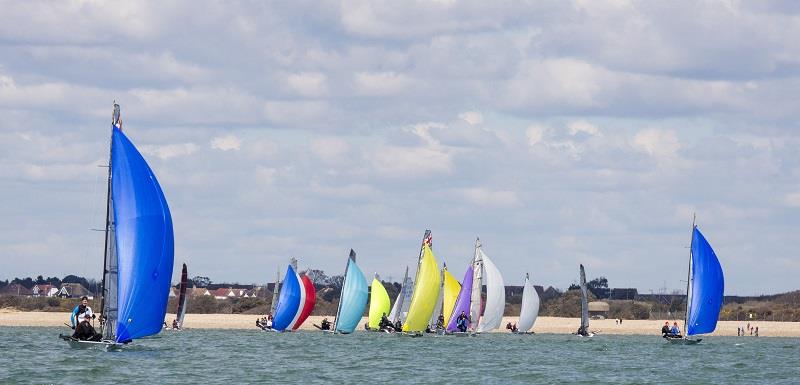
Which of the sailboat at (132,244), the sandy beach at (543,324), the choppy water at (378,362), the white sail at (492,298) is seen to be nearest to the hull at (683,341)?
the choppy water at (378,362)

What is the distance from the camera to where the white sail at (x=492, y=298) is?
112125mm

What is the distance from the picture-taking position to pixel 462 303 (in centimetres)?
10738

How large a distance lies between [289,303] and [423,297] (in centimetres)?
1168

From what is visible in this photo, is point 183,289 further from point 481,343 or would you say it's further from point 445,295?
point 481,343

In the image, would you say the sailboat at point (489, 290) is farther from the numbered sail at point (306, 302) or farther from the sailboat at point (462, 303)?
the numbered sail at point (306, 302)

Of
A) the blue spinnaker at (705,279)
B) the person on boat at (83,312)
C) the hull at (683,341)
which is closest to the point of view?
the person on boat at (83,312)

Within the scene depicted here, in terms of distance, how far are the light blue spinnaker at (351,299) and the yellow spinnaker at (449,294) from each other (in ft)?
29.8

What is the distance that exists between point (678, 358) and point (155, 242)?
33.2 metres

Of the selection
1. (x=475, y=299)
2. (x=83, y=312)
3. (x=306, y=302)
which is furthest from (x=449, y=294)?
(x=83, y=312)

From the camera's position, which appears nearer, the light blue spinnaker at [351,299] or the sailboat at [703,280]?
the sailboat at [703,280]

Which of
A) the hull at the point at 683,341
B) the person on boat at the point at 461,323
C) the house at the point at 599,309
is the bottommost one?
the hull at the point at 683,341

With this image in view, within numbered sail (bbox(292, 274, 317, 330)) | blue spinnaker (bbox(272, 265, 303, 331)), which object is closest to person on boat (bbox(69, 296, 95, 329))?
blue spinnaker (bbox(272, 265, 303, 331))

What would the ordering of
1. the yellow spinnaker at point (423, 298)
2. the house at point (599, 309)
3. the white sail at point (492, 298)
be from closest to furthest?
1. the yellow spinnaker at point (423, 298)
2. the white sail at point (492, 298)
3. the house at point (599, 309)

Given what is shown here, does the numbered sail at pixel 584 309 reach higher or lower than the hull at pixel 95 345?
higher
